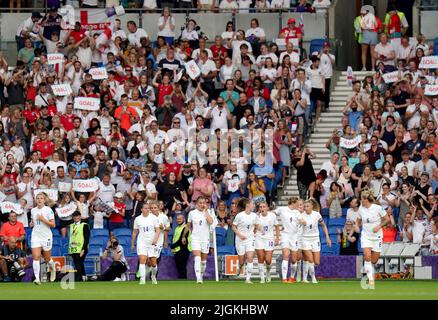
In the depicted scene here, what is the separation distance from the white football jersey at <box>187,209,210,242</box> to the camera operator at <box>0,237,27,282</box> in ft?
14.5

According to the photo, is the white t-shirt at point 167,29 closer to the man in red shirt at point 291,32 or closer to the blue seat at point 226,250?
the man in red shirt at point 291,32

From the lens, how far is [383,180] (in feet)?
118

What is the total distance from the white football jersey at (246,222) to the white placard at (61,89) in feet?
26.2

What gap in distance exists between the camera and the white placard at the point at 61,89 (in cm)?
3909

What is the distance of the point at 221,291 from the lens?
29.4 m

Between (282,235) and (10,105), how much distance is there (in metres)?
10.8

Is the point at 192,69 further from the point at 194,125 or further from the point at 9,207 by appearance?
the point at 9,207

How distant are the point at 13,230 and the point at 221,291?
7480 millimetres

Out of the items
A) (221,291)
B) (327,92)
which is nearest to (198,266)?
(221,291)

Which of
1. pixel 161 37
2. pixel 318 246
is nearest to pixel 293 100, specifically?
pixel 161 37

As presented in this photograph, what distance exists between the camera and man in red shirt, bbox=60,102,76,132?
38375 millimetres

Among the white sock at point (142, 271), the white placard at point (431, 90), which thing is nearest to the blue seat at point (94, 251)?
the white sock at point (142, 271)

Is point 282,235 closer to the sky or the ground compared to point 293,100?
closer to the ground
